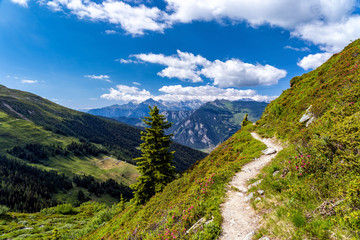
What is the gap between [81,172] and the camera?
636 ft

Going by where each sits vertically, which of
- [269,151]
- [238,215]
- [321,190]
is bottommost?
[238,215]

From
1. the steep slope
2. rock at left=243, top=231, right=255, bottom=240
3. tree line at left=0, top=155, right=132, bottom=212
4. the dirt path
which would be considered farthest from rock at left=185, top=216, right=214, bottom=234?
tree line at left=0, top=155, right=132, bottom=212

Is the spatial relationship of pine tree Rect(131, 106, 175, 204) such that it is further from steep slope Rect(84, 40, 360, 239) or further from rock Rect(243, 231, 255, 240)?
rock Rect(243, 231, 255, 240)

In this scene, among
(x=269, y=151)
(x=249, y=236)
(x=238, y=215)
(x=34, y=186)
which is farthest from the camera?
(x=34, y=186)

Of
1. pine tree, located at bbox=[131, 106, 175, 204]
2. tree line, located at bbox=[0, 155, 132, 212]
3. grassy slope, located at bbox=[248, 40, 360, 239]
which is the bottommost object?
tree line, located at bbox=[0, 155, 132, 212]

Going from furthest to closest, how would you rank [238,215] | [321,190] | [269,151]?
[269,151] < [238,215] < [321,190]

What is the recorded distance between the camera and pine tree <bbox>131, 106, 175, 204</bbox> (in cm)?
2341

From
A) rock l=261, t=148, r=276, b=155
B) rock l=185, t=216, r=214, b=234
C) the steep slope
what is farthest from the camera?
rock l=261, t=148, r=276, b=155

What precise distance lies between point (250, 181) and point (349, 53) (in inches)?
1003

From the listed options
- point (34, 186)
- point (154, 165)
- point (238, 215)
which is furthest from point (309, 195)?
point (34, 186)

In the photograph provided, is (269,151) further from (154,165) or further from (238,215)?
(154,165)

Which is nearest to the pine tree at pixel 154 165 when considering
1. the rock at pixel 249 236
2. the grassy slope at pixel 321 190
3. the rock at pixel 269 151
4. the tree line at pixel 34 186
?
the rock at pixel 269 151

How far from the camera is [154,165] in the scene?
23.9 metres

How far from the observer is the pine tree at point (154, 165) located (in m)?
23.4
